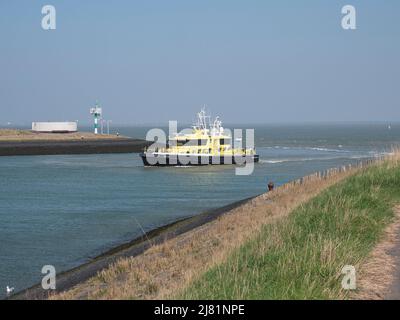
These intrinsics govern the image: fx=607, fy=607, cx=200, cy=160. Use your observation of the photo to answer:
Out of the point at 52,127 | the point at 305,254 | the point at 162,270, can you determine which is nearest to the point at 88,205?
the point at 162,270

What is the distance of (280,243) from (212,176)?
45688 millimetres

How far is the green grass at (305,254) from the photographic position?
22.6ft

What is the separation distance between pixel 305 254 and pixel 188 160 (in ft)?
194

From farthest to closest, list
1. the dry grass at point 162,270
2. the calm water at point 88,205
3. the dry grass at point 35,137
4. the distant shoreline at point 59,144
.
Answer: the dry grass at point 35,137 < the distant shoreline at point 59,144 < the calm water at point 88,205 < the dry grass at point 162,270

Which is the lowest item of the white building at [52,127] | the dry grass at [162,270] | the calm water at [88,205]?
the calm water at [88,205]

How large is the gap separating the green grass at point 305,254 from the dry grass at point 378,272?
0.44 ft

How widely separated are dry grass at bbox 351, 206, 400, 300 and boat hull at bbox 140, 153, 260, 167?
57.0 meters

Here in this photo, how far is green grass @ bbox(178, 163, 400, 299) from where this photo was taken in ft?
22.6

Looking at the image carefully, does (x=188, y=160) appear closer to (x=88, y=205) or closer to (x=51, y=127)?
(x=88, y=205)

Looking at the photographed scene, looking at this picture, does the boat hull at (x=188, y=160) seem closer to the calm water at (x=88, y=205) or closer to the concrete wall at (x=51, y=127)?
the calm water at (x=88, y=205)

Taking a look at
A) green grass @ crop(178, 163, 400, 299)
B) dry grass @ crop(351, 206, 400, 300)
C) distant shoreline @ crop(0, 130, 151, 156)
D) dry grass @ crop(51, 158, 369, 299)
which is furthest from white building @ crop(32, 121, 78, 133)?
dry grass @ crop(351, 206, 400, 300)

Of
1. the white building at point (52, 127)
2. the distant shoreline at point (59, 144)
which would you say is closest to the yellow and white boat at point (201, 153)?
the distant shoreline at point (59, 144)
